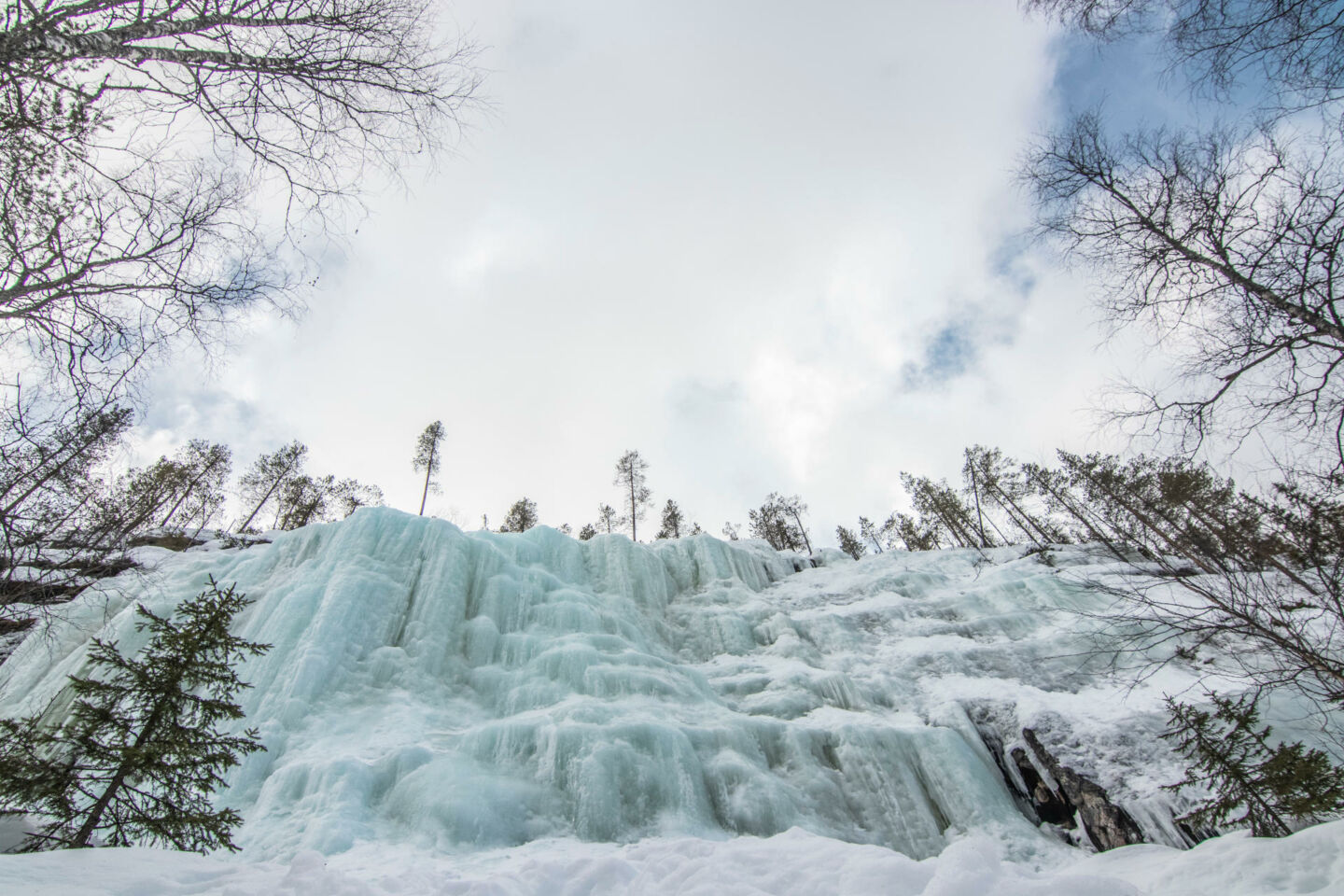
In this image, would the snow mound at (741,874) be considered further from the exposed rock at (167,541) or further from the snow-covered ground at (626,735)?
the exposed rock at (167,541)

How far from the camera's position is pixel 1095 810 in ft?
21.3

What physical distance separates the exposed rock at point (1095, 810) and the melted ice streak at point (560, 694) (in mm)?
647

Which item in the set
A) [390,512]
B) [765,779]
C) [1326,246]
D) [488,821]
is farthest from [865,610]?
[390,512]

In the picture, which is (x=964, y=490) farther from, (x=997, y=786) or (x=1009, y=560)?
(x=997, y=786)

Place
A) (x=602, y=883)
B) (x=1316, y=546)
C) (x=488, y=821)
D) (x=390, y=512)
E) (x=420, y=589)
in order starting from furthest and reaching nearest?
(x=390, y=512), (x=420, y=589), (x=488, y=821), (x=602, y=883), (x=1316, y=546)

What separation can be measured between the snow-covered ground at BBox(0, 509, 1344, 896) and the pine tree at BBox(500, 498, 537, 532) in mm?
13103

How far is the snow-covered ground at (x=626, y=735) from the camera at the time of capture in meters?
3.54

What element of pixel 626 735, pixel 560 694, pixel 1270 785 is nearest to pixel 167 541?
pixel 560 694

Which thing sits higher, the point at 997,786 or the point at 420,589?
the point at 420,589

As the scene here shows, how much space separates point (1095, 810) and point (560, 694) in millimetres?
7957

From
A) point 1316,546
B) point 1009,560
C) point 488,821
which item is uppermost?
point 1009,560

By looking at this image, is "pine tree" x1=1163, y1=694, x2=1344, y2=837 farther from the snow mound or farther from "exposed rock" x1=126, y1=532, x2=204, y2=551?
"exposed rock" x1=126, y1=532, x2=204, y2=551

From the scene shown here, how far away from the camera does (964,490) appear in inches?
942

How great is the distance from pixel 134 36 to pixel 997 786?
11.9 meters
